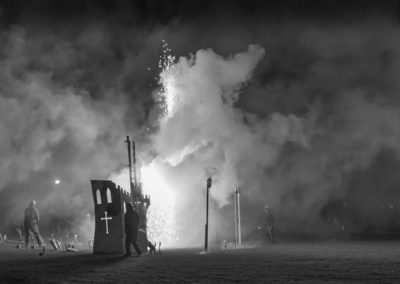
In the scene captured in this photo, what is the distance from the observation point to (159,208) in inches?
1275

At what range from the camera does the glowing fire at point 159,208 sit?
101 feet

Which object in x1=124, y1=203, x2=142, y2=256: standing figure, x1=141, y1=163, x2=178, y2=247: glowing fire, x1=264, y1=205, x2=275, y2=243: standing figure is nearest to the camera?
x1=124, y1=203, x2=142, y2=256: standing figure

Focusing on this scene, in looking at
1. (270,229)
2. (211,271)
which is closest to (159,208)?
(270,229)

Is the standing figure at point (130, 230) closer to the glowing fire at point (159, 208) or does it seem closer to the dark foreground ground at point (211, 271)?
the dark foreground ground at point (211, 271)

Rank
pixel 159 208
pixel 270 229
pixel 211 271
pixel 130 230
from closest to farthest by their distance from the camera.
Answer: pixel 211 271 → pixel 130 230 → pixel 270 229 → pixel 159 208

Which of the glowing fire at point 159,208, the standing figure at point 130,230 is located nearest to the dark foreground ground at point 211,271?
the standing figure at point 130,230

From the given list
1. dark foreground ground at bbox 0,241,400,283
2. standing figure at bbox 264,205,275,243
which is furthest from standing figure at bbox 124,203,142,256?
standing figure at bbox 264,205,275,243

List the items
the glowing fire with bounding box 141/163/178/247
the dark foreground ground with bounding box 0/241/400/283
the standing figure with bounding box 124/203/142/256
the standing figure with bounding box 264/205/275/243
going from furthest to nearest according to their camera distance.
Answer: the glowing fire with bounding box 141/163/178/247 → the standing figure with bounding box 264/205/275/243 → the standing figure with bounding box 124/203/142/256 → the dark foreground ground with bounding box 0/241/400/283

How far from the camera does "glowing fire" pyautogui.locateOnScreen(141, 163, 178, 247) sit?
30.8 meters

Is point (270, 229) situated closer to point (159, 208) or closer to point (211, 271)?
point (159, 208)

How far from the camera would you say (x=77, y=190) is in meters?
53.3

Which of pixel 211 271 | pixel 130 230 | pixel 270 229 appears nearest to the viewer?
pixel 211 271

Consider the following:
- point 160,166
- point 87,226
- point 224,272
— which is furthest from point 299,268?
point 87,226

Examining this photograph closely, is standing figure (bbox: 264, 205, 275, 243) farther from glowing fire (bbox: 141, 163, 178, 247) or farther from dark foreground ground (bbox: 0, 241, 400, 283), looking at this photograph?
dark foreground ground (bbox: 0, 241, 400, 283)
